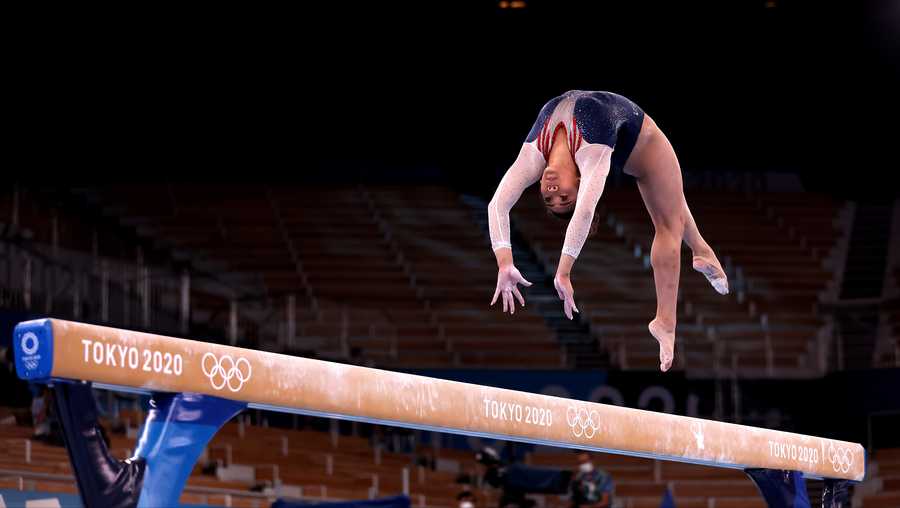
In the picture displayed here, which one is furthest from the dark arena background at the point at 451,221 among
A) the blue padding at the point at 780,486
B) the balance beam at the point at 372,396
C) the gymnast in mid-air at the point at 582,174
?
the gymnast in mid-air at the point at 582,174

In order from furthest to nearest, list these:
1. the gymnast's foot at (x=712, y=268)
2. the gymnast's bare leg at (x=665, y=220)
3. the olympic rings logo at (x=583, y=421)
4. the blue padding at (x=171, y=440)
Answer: the gymnast's foot at (x=712, y=268)
the gymnast's bare leg at (x=665, y=220)
the olympic rings logo at (x=583, y=421)
the blue padding at (x=171, y=440)

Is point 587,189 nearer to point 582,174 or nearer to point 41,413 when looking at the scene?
point 582,174

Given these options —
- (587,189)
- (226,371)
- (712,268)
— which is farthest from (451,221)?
(226,371)

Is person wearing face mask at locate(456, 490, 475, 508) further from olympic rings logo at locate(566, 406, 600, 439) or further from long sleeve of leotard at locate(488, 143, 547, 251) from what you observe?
long sleeve of leotard at locate(488, 143, 547, 251)

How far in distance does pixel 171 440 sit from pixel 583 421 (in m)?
1.98

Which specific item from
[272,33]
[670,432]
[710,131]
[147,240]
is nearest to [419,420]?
[670,432]

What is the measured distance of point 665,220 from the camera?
5926 millimetres

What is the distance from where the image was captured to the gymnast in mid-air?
5.29 meters

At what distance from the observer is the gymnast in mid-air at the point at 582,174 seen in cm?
529

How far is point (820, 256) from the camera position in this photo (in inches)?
791

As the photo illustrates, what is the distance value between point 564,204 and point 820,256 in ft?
51.3

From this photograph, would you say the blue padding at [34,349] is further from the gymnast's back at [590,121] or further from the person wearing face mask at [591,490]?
the person wearing face mask at [591,490]

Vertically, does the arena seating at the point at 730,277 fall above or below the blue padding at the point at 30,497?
above

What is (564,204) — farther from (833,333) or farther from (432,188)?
(432,188)
